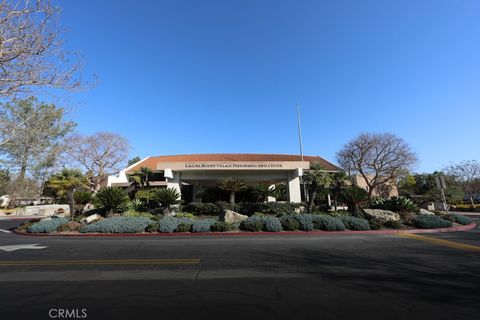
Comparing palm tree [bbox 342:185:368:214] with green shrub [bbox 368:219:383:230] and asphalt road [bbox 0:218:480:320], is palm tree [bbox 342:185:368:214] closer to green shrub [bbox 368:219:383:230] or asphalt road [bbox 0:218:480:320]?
green shrub [bbox 368:219:383:230]

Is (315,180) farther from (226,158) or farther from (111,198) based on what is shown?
(226,158)

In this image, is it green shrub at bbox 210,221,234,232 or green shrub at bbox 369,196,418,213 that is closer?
green shrub at bbox 210,221,234,232

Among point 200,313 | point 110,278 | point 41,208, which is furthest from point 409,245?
point 41,208

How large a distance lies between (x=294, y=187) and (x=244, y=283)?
70.1 ft

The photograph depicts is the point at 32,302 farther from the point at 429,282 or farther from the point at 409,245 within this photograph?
the point at 409,245

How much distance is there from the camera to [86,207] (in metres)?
24.2

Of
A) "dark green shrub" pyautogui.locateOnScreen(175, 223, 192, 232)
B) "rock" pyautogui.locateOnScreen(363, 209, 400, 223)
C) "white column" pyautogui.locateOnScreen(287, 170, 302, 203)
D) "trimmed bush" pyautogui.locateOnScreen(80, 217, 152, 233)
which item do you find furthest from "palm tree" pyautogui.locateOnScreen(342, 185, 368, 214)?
"trimmed bush" pyautogui.locateOnScreen(80, 217, 152, 233)

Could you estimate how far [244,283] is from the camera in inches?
207

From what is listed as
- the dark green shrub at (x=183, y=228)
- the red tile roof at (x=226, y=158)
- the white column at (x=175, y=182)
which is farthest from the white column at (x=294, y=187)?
the red tile roof at (x=226, y=158)
